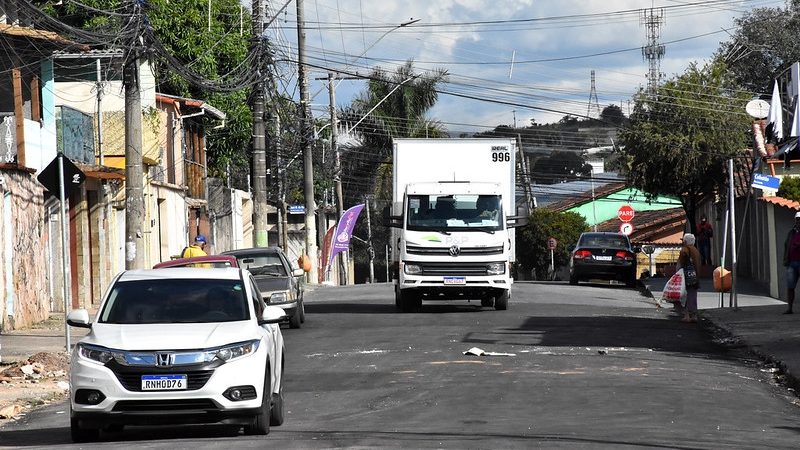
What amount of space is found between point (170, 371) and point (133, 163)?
13670 millimetres

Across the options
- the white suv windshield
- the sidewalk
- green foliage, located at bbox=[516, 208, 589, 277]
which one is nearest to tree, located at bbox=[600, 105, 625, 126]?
green foliage, located at bbox=[516, 208, 589, 277]

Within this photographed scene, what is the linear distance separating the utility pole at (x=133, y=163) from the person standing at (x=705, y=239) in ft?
78.1

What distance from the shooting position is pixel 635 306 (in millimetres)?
31281

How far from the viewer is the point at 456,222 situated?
28.1 metres

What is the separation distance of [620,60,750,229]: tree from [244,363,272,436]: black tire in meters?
39.4

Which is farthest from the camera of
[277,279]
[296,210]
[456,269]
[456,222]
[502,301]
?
[296,210]

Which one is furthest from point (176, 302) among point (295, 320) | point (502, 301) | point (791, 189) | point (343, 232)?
point (343, 232)

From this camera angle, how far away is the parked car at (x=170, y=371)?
455 inches

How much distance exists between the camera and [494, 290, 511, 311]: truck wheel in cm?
2853

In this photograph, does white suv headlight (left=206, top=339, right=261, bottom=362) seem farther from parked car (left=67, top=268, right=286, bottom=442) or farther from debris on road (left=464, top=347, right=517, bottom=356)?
debris on road (left=464, top=347, right=517, bottom=356)

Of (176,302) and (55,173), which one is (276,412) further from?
(55,173)

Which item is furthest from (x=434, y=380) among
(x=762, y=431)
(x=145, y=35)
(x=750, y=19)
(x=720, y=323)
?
(x=750, y=19)

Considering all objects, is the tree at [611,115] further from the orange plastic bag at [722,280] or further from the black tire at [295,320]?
the black tire at [295,320]

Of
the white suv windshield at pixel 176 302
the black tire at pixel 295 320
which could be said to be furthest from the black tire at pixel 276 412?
the black tire at pixel 295 320
